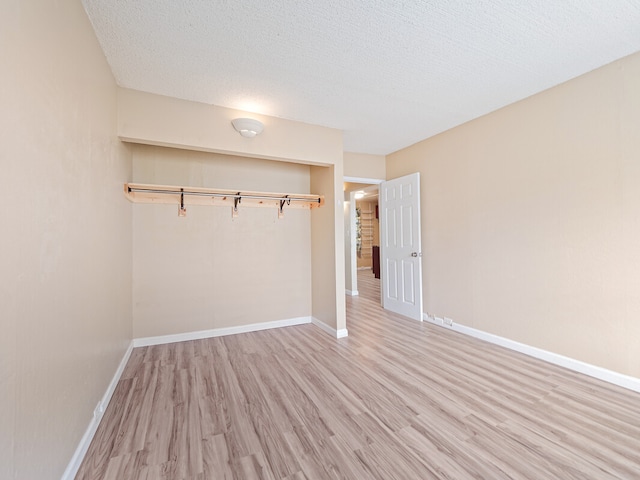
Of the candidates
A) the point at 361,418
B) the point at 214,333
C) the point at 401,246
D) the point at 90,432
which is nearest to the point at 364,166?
the point at 401,246

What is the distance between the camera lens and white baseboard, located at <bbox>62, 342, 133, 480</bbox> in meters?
1.35

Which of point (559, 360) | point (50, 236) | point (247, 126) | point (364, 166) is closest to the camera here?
point (50, 236)

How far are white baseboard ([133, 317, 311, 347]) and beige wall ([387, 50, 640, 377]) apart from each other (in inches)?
81.3

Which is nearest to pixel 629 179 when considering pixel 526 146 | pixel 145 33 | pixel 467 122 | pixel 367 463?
pixel 526 146

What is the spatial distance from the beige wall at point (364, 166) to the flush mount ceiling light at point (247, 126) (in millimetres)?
1894

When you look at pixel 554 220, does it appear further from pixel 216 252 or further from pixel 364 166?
pixel 216 252

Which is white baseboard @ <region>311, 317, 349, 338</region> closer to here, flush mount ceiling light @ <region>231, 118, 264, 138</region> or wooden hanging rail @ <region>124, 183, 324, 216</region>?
wooden hanging rail @ <region>124, 183, 324, 216</region>

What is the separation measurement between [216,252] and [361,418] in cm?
243

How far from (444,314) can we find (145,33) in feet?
13.4

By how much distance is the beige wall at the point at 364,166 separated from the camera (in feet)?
14.3

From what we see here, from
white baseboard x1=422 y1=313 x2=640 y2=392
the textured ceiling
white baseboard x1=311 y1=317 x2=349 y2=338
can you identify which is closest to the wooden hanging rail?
the textured ceiling

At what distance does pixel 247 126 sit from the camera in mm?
2678

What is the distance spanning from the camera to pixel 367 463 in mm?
1458

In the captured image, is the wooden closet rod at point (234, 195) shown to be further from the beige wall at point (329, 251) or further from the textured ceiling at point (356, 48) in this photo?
the textured ceiling at point (356, 48)
